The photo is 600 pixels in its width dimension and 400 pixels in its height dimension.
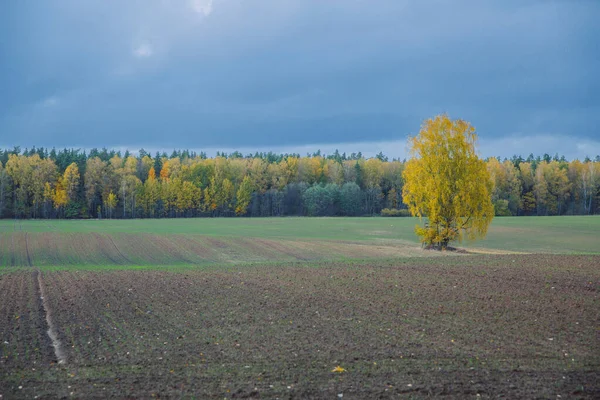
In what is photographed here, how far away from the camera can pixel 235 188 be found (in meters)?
133

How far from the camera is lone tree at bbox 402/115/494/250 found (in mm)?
41312

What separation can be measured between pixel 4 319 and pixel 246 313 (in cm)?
699

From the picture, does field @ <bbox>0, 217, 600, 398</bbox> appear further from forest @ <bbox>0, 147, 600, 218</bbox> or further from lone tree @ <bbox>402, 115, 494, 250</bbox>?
forest @ <bbox>0, 147, 600, 218</bbox>

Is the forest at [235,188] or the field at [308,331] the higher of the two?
the forest at [235,188]

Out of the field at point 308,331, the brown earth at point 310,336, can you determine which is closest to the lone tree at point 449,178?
the field at point 308,331

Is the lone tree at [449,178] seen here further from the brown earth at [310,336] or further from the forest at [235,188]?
the forest at [235,188]

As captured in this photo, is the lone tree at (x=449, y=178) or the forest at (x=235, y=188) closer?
the lone tree at (x=449, y=178)

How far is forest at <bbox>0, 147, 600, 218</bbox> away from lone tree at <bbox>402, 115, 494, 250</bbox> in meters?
73.2

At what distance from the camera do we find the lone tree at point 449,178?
1626 inches

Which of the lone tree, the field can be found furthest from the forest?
the field

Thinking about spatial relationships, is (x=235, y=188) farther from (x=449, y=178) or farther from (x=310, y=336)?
(x=310, y=336)

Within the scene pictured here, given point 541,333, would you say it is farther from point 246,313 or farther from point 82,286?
point 82,286

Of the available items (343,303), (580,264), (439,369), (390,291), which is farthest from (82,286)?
(580,264)

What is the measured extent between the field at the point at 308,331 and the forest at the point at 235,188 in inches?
3775
